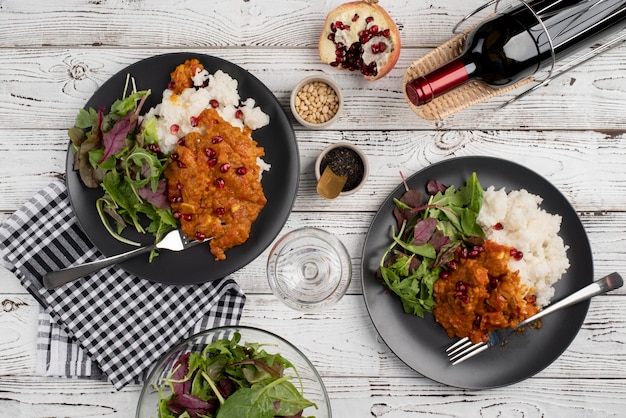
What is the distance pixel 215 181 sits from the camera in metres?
2.12

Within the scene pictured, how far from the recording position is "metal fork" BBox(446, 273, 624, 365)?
2.25 meters

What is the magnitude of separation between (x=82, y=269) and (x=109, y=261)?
0.12 meters

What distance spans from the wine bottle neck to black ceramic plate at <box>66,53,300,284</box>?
1.78ft

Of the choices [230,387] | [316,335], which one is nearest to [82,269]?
[230,387]

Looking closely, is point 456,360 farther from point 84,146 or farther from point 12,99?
point 12,99

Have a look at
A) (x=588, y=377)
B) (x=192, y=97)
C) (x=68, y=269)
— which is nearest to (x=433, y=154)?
(x=192, y=97)

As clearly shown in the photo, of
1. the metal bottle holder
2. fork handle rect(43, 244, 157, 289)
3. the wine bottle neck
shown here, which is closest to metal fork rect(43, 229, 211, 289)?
fork handle rect(43, 244, 157, 289)

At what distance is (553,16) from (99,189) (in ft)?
6.09

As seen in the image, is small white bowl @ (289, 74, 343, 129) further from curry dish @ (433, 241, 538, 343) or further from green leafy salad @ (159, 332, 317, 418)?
green leafy salad @ (159, 332, 317, 418)

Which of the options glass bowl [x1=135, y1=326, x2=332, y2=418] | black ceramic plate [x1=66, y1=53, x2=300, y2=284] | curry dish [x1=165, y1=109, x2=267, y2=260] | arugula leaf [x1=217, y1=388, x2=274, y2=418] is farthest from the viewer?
black ceramic plate [x1=66, y1=53, x2=300, y2=284]

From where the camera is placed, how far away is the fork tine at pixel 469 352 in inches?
89.1

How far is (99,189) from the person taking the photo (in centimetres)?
223

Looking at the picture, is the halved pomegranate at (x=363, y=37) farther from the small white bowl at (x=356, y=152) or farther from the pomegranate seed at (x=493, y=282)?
the pomegranate seed at (x=493, y=282)

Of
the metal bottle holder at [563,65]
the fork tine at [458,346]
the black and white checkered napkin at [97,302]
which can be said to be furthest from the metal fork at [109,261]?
the metal bottle holder at [563,65]
